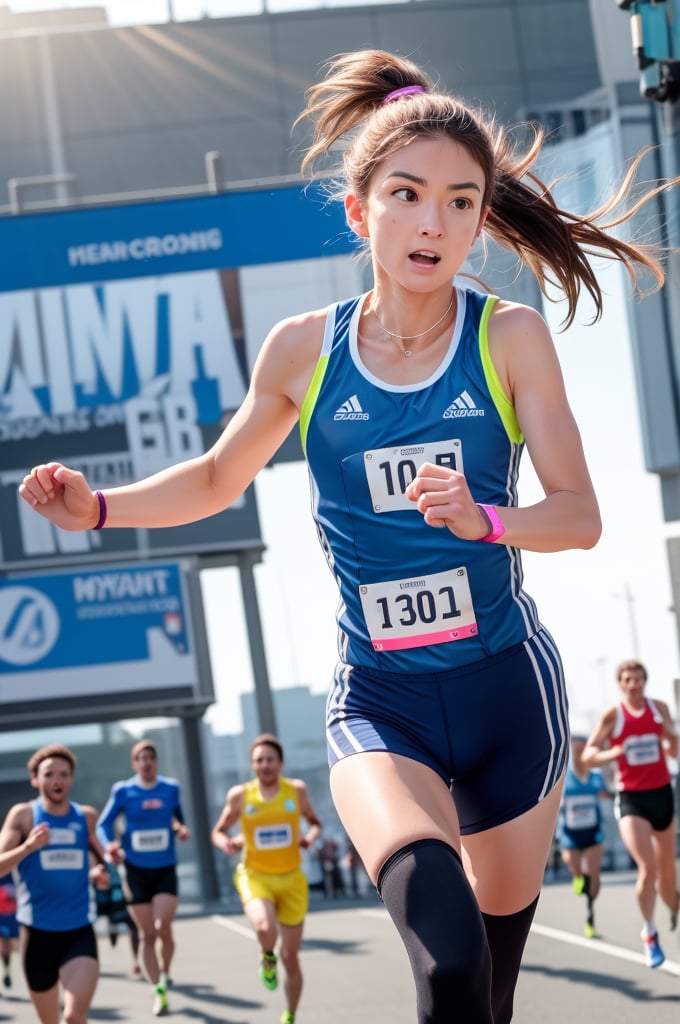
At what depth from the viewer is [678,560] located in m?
7.88

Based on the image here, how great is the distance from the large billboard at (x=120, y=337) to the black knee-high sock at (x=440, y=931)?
19.7 m

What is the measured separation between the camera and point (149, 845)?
12406 mm

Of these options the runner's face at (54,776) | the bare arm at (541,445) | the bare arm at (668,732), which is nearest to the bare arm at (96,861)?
the runner's face at (54,776)

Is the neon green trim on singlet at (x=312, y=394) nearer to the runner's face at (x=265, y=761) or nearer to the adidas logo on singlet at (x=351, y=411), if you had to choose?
the adidas logo on singlet at (x=351, y=411)

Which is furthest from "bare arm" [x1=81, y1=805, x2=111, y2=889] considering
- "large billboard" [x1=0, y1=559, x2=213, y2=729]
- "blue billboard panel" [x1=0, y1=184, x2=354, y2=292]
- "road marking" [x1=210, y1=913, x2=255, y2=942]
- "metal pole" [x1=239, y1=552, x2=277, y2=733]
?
"blue billboard panel" [x1=0, y1=184, x2=354, y2=292]

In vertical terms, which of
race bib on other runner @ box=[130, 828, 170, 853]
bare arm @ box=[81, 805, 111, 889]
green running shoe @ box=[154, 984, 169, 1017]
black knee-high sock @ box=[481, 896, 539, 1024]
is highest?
black knee-high sock @ box=[481, 896, 539, 1024]

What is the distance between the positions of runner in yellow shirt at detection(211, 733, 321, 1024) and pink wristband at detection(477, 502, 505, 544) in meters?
7.01

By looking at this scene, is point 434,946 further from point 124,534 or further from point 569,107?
point 569,107

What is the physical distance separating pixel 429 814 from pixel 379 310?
99 cm

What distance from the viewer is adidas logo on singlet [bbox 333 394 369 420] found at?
294 cm

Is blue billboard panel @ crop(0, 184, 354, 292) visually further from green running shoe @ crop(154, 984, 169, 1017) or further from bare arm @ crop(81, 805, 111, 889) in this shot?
bare arm @ crop(81, 805, 111, 889)

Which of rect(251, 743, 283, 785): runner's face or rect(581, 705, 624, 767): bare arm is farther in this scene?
rect(251, 743, 283, 785): runner's face

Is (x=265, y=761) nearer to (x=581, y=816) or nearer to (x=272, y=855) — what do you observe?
(x=272, y=855)

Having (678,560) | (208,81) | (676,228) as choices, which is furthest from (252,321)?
(678,560)
